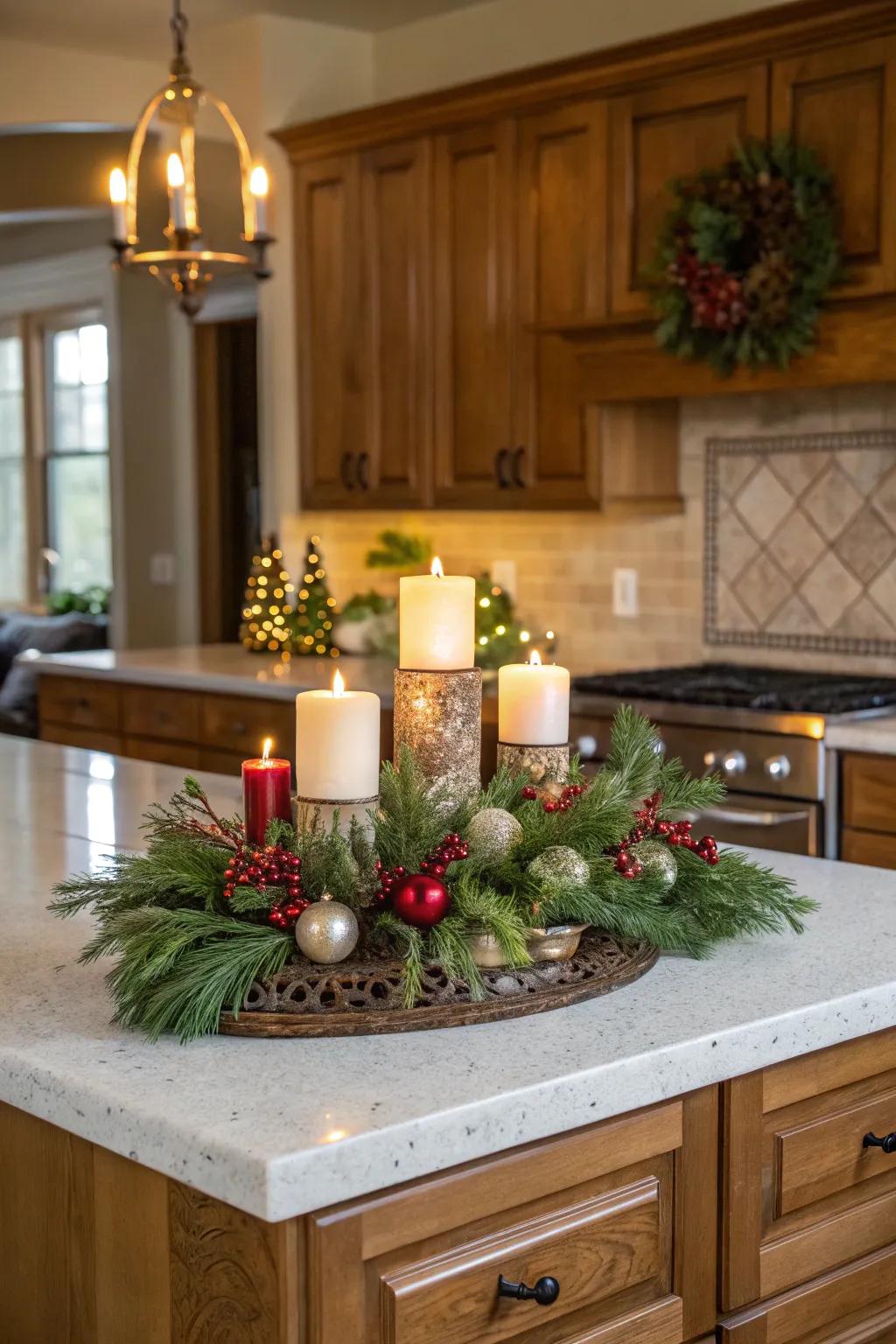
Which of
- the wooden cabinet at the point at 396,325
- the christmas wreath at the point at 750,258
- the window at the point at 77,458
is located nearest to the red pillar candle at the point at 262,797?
the christmas wreath at the point at 750,258

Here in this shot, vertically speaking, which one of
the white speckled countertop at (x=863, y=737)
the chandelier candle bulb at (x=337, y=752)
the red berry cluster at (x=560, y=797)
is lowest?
the white speckled countertop at (x=863, y=737)

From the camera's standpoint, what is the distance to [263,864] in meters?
1.37

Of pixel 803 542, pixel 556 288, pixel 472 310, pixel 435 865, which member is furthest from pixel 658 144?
pixel 435 865

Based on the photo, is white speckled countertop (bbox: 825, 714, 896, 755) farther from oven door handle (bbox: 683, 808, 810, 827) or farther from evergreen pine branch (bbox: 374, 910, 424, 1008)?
evergreen pine branch (bbox: 374, 910, 424, 1008)

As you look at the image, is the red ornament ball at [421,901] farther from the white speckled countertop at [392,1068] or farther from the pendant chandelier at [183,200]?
the pendant chandelier at [183,200]

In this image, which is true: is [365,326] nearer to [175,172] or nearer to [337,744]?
[175,172]

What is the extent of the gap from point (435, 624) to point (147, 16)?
12.8 ft

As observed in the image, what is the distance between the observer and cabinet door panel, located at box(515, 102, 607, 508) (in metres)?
4.11

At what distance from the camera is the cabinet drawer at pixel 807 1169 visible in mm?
1388

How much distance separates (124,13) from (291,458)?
1.38 m

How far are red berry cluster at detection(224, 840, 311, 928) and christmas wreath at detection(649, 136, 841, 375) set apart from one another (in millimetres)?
2506

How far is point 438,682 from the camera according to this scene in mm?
1512

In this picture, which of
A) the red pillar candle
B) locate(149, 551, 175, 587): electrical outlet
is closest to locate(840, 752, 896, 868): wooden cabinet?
the red pillar candle

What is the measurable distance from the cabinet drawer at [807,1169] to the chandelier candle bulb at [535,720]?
1.18 ft
